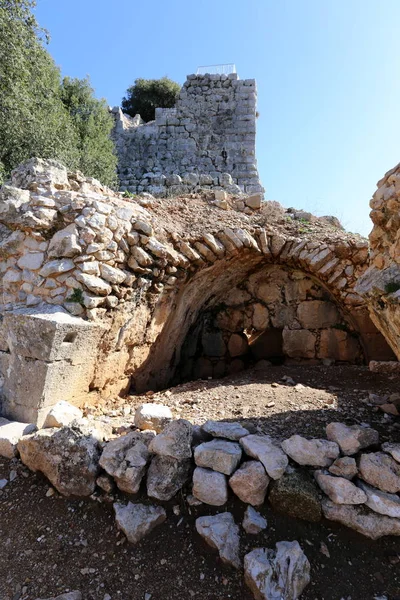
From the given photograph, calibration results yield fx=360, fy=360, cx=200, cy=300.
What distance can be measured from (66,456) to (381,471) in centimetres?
193

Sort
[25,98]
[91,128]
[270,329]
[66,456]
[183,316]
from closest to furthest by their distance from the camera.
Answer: [66,456], [183,316], [270,329], [25,98], [91,128]

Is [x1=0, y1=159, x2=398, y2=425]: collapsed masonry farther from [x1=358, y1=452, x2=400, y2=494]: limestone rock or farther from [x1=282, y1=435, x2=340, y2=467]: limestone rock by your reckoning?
[x1=358, y1=452, x2=400, y2=494]: limestone rock

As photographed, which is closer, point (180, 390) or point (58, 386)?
point (58, 386)

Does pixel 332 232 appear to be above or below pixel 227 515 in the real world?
above

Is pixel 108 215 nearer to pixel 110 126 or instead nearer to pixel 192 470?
pixel 192 470

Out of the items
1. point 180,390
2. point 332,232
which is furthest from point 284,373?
point 332,232

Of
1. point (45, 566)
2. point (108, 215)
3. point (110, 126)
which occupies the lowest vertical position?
point (45, 566)

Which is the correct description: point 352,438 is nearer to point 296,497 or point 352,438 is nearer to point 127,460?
point 296,497

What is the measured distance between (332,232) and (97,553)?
4.55 meters

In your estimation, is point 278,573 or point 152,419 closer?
point 278,573

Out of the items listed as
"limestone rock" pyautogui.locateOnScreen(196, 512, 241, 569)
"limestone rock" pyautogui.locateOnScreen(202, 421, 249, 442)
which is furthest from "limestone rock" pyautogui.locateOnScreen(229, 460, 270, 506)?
"limestone rock" pyautogui.locateOnScreen(202, 421, 249, 442)

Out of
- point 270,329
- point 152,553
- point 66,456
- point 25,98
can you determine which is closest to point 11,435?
point 66,456

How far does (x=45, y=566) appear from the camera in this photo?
196 cm

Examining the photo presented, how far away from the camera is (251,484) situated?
2.04 metres
